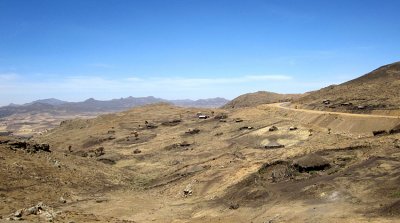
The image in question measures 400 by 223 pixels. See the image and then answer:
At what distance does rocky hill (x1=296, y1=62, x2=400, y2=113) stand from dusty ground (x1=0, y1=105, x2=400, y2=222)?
706 centimetres

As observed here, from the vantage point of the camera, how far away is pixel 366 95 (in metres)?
66.8

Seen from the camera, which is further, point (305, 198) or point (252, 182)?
point (252, 182)

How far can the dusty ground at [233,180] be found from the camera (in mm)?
23000

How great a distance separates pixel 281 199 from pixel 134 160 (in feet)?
103

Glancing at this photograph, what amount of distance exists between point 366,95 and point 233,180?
43372mm

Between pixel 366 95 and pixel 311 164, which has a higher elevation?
pixel 366 95

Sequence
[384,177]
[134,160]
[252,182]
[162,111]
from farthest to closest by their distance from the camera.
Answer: [162,111] → [134,160] → [252,182] → [384,177]

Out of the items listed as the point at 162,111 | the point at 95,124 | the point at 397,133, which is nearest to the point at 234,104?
the point at 162,111

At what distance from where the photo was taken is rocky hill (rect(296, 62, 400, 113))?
193ft

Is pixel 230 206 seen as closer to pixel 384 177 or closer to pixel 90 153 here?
pixel 384 177

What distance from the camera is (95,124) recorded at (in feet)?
298

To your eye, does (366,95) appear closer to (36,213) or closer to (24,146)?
(24,146)

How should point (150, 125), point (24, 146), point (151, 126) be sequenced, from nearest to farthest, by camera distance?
1. point (24, 146)
2. point (151, 126)
3. point (150, 125)

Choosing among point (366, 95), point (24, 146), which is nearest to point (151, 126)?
point (366, 95)
